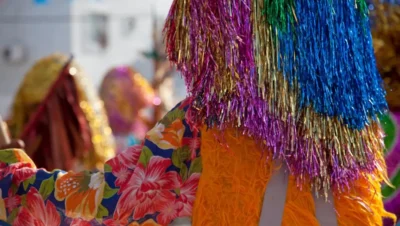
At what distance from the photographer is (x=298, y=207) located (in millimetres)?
1406

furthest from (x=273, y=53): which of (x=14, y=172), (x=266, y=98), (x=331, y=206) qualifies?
(x=14, y=172)

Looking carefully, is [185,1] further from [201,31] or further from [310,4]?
[310,4]

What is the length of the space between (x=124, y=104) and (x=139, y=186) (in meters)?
3.66

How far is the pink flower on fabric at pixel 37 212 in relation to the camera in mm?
1555

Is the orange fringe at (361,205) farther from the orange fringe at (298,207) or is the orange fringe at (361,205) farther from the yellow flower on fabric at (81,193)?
the yellow flower on fabric at (81,193)

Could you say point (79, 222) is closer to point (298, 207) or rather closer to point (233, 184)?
point (233, 184)

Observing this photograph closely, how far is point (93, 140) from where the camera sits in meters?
3.29

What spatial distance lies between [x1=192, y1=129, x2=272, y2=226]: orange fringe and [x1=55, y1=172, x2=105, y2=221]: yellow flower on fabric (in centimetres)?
23

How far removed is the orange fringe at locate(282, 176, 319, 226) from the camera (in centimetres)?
140

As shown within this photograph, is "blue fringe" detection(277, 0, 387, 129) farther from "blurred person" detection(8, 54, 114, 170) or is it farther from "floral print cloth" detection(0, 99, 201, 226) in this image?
"blurred person" detection(8, 54, 114, 170)

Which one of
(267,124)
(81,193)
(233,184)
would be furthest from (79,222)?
(267,124)

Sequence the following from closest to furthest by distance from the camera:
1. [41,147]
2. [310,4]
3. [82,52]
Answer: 1. [310,4]
2. [41,147]
3. [82,52]

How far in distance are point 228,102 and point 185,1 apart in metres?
0.21

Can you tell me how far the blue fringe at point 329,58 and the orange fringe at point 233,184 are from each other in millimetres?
147
